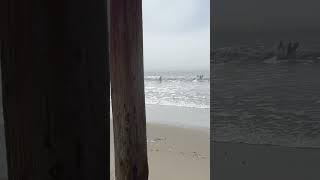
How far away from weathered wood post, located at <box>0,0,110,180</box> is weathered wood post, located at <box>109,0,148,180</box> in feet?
4.75

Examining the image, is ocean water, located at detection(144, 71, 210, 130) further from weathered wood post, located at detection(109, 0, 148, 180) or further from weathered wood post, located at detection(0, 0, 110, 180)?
weathered wood post, located at detection(0, 0, 110, 180)

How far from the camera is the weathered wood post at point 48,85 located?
27.6 inches

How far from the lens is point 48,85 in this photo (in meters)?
0.72
